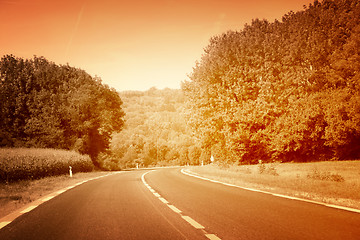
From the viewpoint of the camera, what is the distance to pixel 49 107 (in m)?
37.4

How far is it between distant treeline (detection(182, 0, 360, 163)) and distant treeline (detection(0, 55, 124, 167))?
684 inches

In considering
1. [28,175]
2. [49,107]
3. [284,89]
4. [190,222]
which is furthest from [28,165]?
[284,89]

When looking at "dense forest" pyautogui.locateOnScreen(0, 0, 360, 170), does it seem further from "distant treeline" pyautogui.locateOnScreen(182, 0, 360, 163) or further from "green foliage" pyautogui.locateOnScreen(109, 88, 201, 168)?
"green foliage" pyautogui.locateOnScreen(109, 88, 201, 168)

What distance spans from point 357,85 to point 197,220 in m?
22.3

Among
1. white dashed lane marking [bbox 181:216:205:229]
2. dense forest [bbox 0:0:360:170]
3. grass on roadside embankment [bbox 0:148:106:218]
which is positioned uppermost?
dense forest [bbox 0:0:360:170]

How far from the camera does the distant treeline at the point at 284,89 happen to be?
24453 mm

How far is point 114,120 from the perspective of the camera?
48.2m

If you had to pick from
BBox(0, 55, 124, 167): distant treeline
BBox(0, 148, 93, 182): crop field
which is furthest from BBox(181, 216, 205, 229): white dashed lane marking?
BBox(0, 55, 124, 167): distant treeline

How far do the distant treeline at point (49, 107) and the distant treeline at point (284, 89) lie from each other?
57.0 ft

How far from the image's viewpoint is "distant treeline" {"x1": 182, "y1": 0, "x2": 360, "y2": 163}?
80.2ft

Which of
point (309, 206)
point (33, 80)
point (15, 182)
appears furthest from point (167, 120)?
point (309, 206)

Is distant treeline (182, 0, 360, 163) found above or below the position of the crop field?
above

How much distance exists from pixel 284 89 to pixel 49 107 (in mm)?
27140

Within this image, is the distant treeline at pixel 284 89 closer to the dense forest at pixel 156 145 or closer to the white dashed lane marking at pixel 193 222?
the white dashed lane marking at pixel 193 222
